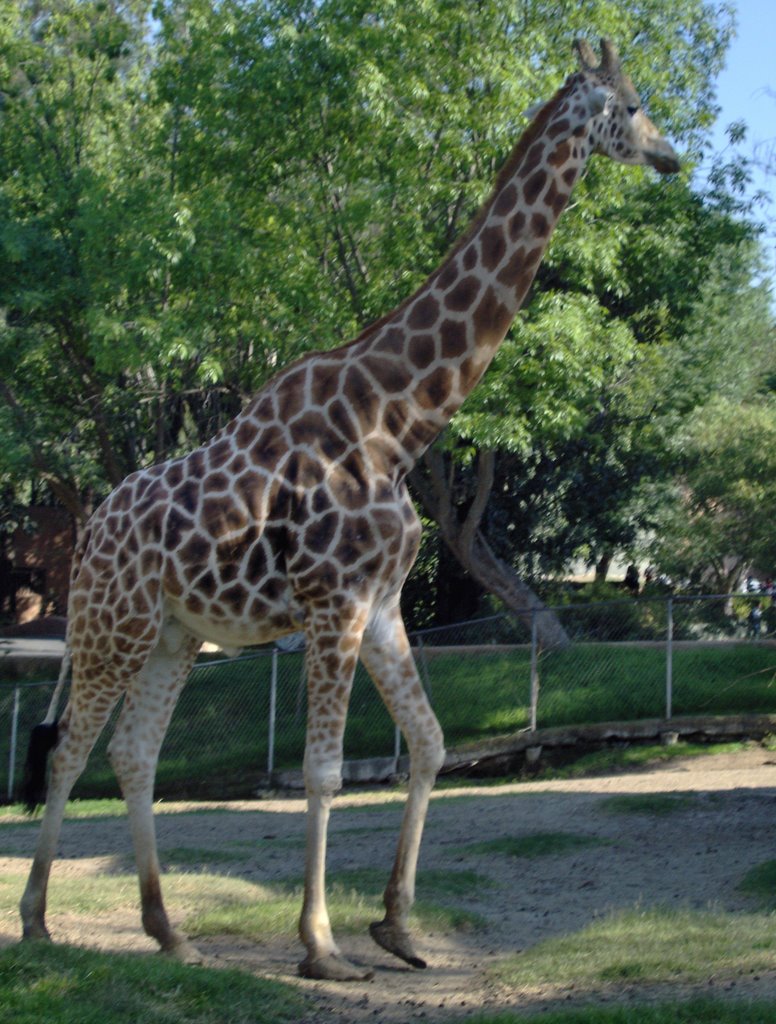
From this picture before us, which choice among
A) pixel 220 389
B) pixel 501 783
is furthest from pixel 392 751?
pixel 220 389

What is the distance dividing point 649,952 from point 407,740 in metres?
1.67

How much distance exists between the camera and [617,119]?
305 inches

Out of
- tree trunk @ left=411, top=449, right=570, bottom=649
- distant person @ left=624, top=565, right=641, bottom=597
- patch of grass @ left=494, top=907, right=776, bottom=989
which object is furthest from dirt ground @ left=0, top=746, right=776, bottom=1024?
distant person @ left=624, top=565, right=641, bottom=597

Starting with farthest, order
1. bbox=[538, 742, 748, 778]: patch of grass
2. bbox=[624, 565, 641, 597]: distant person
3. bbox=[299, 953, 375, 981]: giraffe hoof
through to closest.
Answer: bbox=[624, 565, 641, 597]: distant person, bbox=[538, 742, 748, 778]: patch of grass, bbox=[299, 953, 375, 981]: giraffe hoof

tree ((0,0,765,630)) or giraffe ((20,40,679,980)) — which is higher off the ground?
tree ((0,0,765,630))

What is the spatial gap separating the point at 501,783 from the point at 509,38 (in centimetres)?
1024

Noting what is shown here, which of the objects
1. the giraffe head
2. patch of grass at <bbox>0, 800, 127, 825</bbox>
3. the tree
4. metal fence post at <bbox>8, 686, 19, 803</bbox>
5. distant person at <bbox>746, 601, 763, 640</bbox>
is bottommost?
patch of grass at <bbox>0, 800, 127, 825</bbox>

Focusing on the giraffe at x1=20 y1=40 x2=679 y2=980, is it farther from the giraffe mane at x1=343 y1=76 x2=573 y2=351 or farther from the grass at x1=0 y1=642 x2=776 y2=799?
the grass at x1=0 y1=642 x2=776 y2=799

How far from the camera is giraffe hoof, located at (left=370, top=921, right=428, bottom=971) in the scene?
7133 mm

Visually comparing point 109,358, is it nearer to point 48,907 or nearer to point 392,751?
point 392,751

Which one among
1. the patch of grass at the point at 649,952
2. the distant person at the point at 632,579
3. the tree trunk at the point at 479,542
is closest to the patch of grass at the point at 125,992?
the patch of grass at the point at 649,952

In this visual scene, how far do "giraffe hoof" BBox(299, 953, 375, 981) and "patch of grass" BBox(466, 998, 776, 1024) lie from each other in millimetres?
1155

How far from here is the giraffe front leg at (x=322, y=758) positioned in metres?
6.74

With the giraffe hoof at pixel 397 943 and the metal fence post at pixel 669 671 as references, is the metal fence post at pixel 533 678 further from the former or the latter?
the giraffe hoof at pixel 397 943
